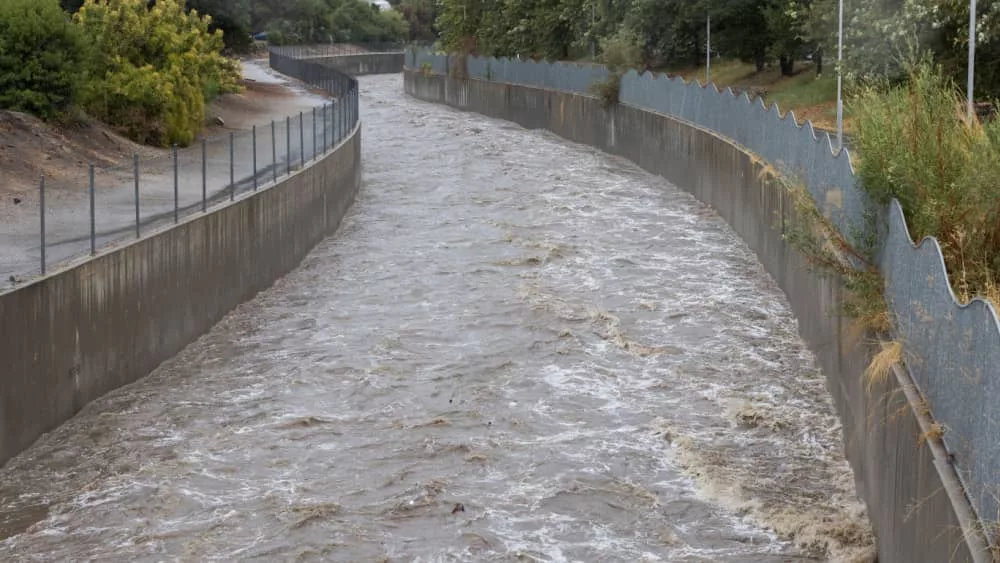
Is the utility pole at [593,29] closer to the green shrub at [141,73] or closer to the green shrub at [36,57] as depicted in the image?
the green shrub at [141,73]

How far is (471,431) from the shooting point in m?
17.0

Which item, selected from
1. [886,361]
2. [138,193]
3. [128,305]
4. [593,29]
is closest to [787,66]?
[593,29]

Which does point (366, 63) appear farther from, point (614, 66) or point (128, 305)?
point (128, 305)

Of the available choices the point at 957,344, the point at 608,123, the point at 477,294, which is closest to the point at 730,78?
the point at 608,123

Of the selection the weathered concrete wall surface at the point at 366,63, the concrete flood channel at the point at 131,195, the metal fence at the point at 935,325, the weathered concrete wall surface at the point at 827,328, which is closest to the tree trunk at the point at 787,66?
the weathered concrete wall surface at the point at 827,328

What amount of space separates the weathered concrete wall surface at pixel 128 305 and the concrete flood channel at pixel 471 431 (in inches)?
12.3

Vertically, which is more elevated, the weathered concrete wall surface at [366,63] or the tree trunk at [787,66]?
the weathered concrete wall surface at [366,63]

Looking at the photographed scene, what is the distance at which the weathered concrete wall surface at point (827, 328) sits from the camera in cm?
1065

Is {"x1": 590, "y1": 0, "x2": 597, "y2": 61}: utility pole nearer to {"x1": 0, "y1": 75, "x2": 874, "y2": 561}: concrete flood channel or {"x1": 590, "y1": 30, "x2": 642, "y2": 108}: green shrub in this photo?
{"x1": 590, "y1": 30, "x2": 642, "y2": 108}: green shrub

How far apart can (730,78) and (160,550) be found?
44038 mm

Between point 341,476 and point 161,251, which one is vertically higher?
point 161,251

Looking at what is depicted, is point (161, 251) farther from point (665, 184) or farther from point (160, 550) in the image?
point (665, 184)

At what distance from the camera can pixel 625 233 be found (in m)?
31.6

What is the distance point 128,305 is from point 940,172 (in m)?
9.15
